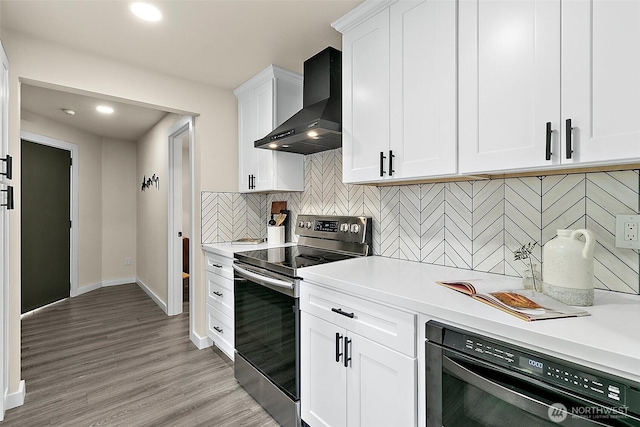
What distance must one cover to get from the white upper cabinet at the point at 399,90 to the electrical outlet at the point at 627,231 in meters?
0.62

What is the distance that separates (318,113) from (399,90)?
564mm

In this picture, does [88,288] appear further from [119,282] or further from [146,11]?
[146,11]

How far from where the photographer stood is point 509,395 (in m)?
0.91

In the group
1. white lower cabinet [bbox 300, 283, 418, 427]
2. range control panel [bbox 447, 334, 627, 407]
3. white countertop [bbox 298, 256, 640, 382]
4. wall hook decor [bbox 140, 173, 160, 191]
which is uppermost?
wall hook decor [bbox 140, 173, 160, 191]

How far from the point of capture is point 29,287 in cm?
378

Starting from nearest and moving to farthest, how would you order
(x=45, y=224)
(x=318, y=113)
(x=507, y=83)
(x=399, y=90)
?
1. (x=507, y=83)
2. (x=399, y=90)
3. (x=318, y=113)
4. (x=45, y=224)

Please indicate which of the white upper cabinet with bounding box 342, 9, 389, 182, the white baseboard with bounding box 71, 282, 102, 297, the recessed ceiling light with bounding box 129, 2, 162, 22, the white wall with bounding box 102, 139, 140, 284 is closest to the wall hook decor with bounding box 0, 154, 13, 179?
the recessed ceiling light with bounding box 129, 2, 162, 22

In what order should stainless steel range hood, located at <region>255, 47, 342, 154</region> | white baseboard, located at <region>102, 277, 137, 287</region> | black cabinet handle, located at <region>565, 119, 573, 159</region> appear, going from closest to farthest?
1. black cabinet handle, located at <region>565, 119, 573, 159</region>
2. stainless steel range hood, located at <region>255, 47, 342, 154</region>
3. white baseboard, located at <region>102, 277, 137, 287</region>

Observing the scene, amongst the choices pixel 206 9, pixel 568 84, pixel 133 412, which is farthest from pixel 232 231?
pixel 568 84

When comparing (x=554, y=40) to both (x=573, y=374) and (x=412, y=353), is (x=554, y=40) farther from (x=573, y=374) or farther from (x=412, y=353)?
(x=412, y=353)

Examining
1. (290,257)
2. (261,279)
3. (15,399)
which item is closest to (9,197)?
(15,399)

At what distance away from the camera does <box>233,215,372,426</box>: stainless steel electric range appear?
5.74ft

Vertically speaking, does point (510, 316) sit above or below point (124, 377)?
above

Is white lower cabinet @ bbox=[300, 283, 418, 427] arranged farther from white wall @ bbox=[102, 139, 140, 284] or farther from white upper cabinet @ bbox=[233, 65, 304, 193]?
white wall @ bbox=[102, 139, 140, 284]
